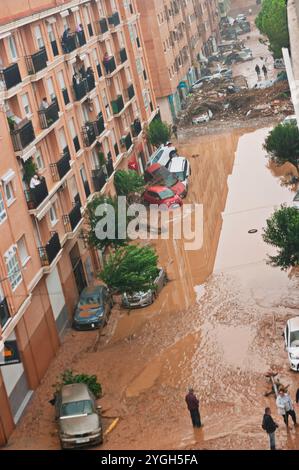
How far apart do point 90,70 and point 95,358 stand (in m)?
18.9

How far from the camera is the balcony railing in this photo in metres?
51.8

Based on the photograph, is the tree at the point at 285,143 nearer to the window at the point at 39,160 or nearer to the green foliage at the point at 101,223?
the green foliage at the point at 101,223

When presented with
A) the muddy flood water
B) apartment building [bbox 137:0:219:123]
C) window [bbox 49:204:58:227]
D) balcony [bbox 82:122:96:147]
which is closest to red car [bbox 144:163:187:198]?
the muddy flood water

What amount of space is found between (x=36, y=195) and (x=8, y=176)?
2776mm

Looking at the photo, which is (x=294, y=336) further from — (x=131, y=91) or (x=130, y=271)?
(x=131, y=91)

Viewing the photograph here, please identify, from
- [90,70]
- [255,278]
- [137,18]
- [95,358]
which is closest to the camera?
[95,358]

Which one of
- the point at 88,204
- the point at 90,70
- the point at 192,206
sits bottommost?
the point at 192,206

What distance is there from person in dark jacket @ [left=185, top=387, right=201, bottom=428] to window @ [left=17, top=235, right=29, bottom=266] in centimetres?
975

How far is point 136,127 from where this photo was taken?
58000 millimetres

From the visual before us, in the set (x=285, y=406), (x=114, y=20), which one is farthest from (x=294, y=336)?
(x=114, y=20)

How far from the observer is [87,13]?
49719mm

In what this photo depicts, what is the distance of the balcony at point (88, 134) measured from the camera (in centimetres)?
4447

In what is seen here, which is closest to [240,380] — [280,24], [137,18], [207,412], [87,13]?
[207,412]

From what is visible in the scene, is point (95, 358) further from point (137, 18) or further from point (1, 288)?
point (137, 18)
